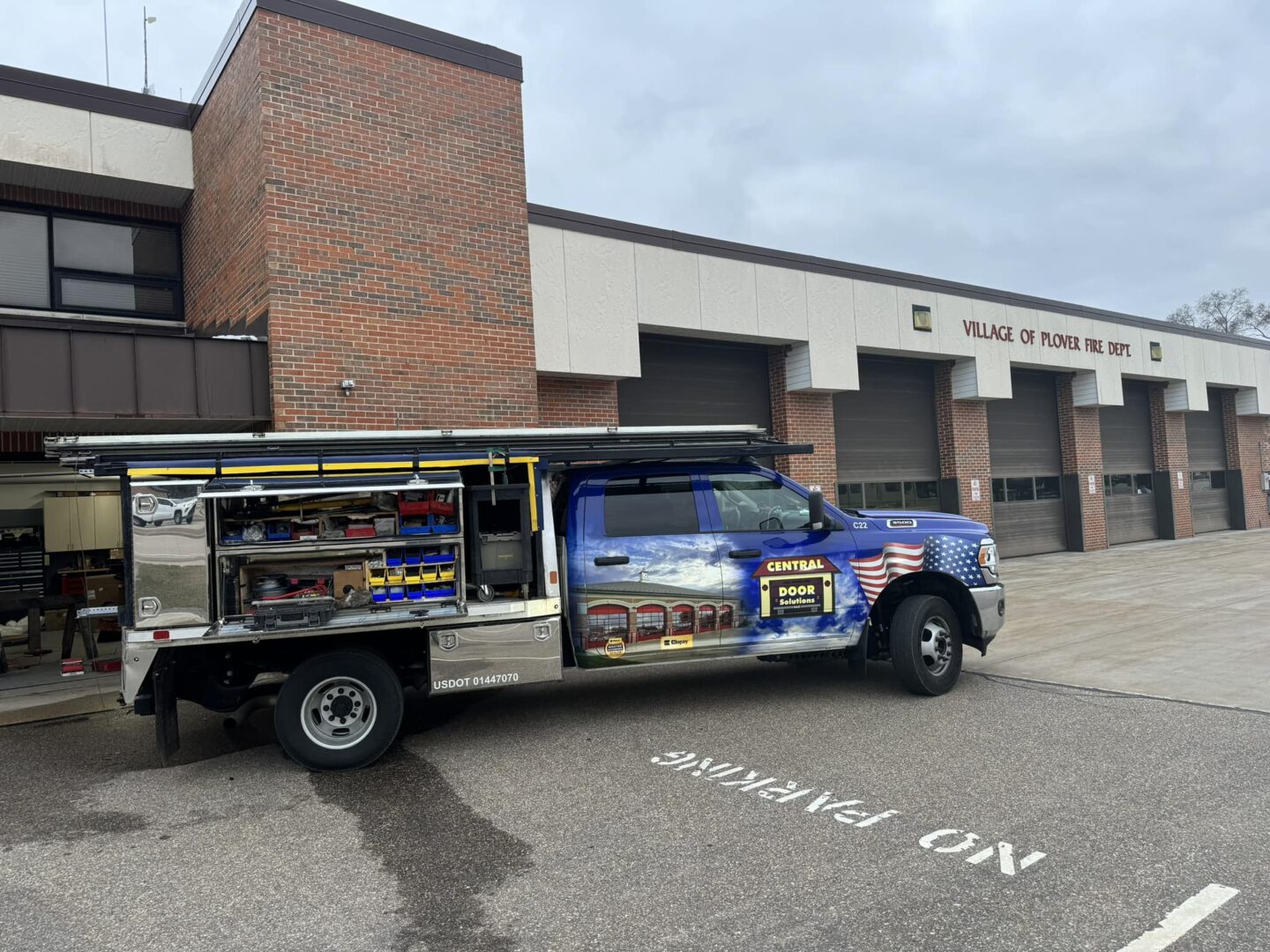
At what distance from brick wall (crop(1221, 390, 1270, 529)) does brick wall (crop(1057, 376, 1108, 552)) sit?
347 inches

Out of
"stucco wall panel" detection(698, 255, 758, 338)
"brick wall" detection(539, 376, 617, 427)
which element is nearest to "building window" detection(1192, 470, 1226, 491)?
"stucco wall panel" detection(698, 255, 758, 338)

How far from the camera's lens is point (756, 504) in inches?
296

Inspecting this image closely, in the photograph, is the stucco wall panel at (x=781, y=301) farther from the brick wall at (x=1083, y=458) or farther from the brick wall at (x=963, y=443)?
the brick wall at (x=1083, y=458)

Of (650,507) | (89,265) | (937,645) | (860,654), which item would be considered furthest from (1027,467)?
(89,265)

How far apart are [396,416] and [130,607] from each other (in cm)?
493

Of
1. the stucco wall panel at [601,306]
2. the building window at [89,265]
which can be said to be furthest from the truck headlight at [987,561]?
the building window at [89,265]

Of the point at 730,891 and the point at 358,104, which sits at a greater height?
the point at 358,104

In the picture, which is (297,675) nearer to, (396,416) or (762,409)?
(396,416)

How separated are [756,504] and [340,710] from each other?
357cm

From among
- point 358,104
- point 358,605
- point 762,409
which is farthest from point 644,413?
point 358,605

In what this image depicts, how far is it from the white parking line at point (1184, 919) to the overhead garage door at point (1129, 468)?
22.2 metres

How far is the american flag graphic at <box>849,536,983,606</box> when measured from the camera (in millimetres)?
7520

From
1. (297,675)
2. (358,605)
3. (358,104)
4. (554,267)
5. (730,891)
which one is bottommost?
(730,891)

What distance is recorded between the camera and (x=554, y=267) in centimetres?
1316
